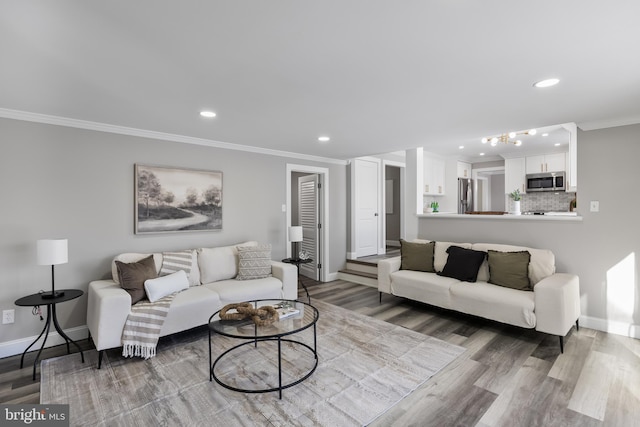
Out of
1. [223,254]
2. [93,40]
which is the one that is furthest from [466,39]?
[223,254]

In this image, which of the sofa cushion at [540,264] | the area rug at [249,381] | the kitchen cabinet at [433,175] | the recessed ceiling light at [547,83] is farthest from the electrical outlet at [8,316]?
the kitchen cabinet at [433,175]

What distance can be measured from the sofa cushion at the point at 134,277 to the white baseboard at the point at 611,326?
4745mm

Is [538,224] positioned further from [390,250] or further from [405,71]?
[390,250]

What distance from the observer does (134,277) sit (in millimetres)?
3076

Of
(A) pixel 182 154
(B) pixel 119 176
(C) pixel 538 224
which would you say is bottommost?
(C) pixel 538 224

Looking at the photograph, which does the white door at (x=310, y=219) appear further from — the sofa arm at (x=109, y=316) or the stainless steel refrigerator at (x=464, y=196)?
the stainless steel refrigerator at (x=464, y=196)

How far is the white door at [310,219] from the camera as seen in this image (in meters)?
5.72

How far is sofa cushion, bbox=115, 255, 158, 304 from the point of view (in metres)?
3.03

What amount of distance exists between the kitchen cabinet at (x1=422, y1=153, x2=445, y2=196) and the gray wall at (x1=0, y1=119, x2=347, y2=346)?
178 inches

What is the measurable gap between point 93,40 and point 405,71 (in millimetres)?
1881

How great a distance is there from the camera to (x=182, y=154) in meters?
4.00

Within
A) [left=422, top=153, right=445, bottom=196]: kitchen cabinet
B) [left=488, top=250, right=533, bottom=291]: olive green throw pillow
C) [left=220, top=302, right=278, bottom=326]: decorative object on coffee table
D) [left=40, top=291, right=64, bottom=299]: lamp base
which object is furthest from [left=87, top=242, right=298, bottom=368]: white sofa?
[left=422, top=153, right=445, bottom=196]: kitchen cabinet

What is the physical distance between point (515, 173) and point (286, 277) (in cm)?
593

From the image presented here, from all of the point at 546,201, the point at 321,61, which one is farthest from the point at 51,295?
the point at 546,201
